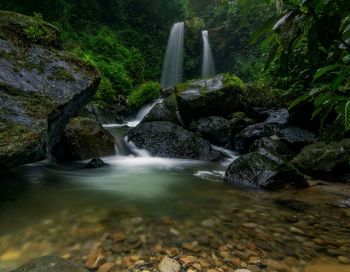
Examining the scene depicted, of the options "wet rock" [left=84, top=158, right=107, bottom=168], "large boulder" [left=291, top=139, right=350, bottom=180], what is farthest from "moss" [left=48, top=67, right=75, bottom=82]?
"large boulder" [left=291, top=139, right=350, bottom=180]

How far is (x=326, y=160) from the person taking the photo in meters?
5.05

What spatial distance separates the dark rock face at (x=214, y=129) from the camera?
8516 millimetres

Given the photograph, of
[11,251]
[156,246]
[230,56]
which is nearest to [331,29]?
[156,246]

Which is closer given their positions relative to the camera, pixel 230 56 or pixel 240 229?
pixel 240 229

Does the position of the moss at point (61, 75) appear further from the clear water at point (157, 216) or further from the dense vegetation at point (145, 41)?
the clear water at point (157, 216)

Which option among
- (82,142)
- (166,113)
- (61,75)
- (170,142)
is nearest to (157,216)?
(61,75)

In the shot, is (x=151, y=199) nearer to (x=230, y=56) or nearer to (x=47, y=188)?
(x=47, y=188)

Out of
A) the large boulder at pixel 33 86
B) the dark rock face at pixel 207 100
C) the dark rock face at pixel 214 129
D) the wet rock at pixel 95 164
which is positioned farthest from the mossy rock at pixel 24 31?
the dark rock face at pixel 214 129

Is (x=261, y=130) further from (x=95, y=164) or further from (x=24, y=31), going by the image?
(x=24, y=31)

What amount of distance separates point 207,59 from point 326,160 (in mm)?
17141

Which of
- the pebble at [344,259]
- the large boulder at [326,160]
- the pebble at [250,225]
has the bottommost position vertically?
the pebble at [344,259]

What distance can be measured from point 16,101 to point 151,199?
2082mm

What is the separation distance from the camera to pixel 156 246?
2.49 meters

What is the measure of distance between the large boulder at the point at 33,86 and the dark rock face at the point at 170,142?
9.42ft
